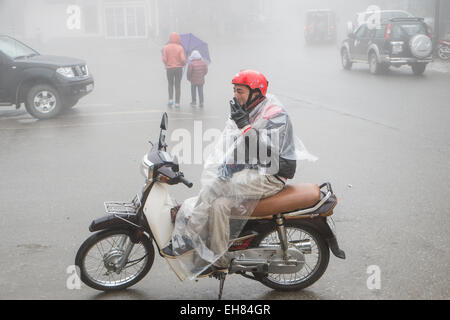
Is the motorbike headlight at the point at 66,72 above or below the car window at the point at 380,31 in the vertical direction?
below

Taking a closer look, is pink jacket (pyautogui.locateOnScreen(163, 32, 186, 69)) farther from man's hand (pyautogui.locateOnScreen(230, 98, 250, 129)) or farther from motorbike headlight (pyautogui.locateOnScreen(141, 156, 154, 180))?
man's hand (pyautogui.locateOnScreen(230, 98, 250, 129))

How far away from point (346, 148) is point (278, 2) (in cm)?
6763

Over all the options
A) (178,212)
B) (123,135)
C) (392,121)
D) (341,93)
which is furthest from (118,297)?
(341,93)

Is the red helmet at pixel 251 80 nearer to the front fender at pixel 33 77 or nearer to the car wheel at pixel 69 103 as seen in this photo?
the front fender at pixel 33 77

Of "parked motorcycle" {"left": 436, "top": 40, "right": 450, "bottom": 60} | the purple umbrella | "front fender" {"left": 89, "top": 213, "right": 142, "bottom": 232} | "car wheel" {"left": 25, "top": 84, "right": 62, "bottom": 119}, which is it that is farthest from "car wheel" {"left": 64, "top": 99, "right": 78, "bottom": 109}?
"parked motorcycle" {"left": 436, "top": 40, "right": 450, "bottom": 60}

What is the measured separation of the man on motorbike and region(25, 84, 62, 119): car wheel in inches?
358

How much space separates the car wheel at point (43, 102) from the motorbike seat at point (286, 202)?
30.8ft

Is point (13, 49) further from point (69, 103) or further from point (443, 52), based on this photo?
point (443, 52)

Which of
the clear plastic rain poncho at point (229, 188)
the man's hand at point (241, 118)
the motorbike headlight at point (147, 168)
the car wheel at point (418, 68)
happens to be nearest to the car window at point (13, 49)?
the motorbike headlight at point (147, 168)

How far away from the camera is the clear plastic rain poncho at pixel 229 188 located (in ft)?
13.3

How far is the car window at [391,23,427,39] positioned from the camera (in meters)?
18.1

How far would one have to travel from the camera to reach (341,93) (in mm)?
15258
